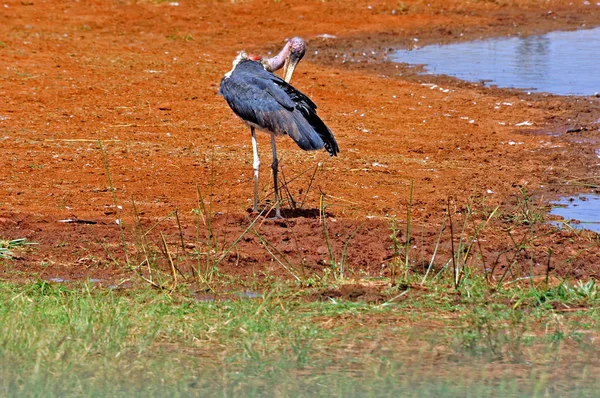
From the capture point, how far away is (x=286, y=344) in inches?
192

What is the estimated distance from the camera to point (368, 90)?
40.9 ft

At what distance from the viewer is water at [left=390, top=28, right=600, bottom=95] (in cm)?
1328

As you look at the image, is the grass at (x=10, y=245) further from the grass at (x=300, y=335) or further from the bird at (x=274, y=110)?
the bird at (x=274, y=110)

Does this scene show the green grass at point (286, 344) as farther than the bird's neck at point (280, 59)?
No

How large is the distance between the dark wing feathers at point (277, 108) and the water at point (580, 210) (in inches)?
68.7

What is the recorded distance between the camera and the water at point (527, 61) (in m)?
13.3

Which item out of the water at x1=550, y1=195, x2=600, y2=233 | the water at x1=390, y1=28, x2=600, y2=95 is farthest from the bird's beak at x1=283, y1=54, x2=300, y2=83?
the water at x1=390, y1=28, x2=600, y2=95

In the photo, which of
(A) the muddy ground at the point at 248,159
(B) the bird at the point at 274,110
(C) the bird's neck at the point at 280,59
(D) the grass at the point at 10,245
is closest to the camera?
(D) the grass at the point at 10,245

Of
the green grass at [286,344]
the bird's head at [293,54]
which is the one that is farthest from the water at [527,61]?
the green grass at [286,344]

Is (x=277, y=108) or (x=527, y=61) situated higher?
(x=277, y=108)

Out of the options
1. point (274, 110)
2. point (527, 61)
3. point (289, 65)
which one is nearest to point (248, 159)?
point (289, 65)

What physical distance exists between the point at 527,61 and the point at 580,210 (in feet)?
24.3

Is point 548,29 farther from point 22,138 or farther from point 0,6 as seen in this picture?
point 22,138

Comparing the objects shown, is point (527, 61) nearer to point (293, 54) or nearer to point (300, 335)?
point (293, 54)
